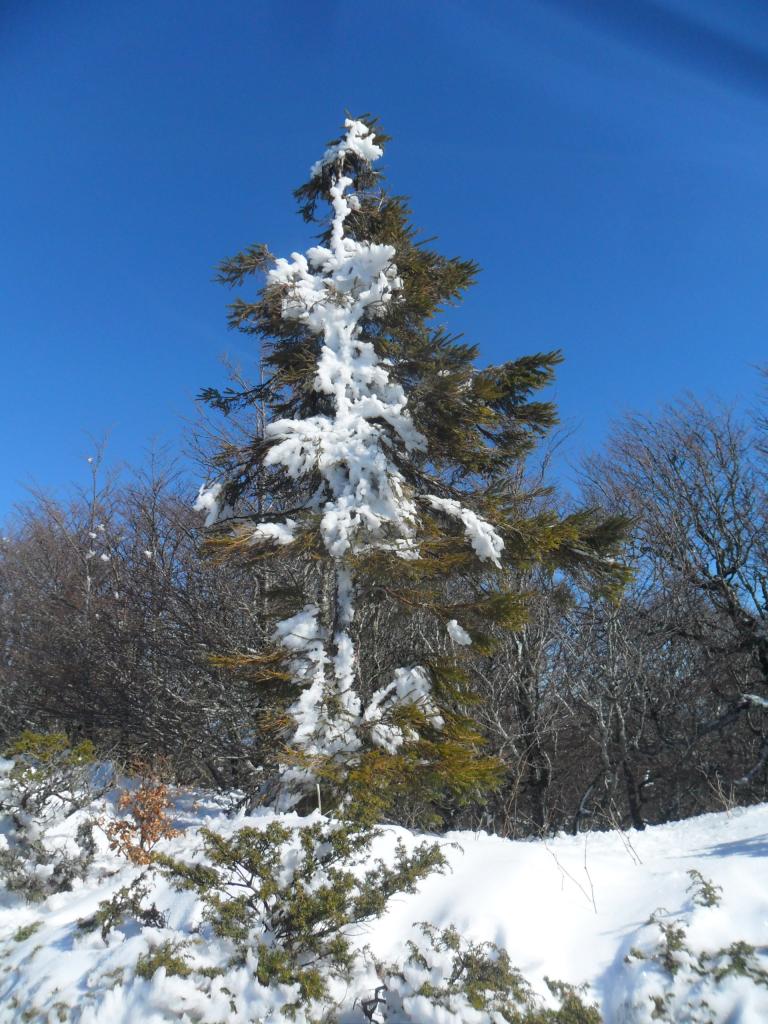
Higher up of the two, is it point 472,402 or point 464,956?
point 472,402

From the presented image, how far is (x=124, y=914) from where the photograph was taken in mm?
3721

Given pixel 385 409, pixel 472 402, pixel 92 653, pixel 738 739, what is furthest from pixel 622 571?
pixel 738 739

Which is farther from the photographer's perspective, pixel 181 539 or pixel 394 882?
pixel 181 539

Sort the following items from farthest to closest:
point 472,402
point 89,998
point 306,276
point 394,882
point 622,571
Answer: point 306,276, point 472,402, point 622,571, point 394,882, point 89,998

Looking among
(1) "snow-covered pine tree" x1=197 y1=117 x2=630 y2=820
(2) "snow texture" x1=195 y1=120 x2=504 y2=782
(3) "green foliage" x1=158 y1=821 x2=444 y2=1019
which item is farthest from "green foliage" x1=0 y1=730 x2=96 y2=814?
(3) "green foliage" x1=158 y1=821 x2=444 y2=1019

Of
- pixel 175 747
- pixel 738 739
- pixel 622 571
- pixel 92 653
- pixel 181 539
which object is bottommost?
pixel 738 739

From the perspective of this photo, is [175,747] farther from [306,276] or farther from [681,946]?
[681,946]

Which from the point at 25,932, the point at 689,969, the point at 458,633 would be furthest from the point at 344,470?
the point at 689,969

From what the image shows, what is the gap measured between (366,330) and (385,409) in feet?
6.26

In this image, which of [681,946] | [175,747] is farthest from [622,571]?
[175,747]

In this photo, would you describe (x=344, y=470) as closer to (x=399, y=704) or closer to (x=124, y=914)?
(x=399, y=704)

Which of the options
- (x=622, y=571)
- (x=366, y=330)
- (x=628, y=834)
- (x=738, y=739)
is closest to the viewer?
(x=628, y=834)

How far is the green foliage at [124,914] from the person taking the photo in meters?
3.58

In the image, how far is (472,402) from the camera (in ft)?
21.5
